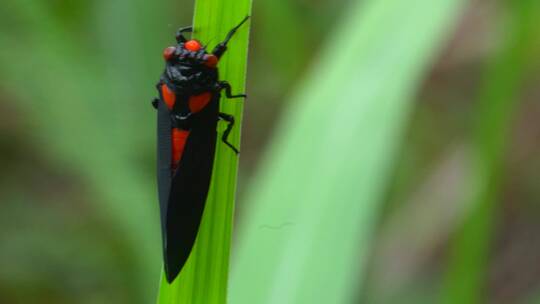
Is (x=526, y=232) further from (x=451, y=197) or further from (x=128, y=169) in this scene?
(x=128, y=169)

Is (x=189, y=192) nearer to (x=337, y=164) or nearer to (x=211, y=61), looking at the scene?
(x=211, y=61)

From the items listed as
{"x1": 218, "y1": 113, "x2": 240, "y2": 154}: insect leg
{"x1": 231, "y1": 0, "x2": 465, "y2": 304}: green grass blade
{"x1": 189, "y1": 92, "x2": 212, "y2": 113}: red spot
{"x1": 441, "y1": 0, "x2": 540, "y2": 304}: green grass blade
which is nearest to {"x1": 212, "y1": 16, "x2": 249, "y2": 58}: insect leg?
{"x1": 218, "y1": 113, "x2": 240, "y2": 154}: insect leg

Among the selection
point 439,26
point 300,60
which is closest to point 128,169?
point 300,60

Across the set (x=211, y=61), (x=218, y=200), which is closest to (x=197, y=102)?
(x=211, y=61)

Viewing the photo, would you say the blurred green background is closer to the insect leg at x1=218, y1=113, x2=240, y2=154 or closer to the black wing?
the black wing

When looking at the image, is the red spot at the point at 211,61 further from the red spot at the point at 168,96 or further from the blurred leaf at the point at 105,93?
the blurred leaf at the point at 105,93

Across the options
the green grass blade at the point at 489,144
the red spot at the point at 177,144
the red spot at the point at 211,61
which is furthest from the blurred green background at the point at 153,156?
the red spot at the point at 211,61
